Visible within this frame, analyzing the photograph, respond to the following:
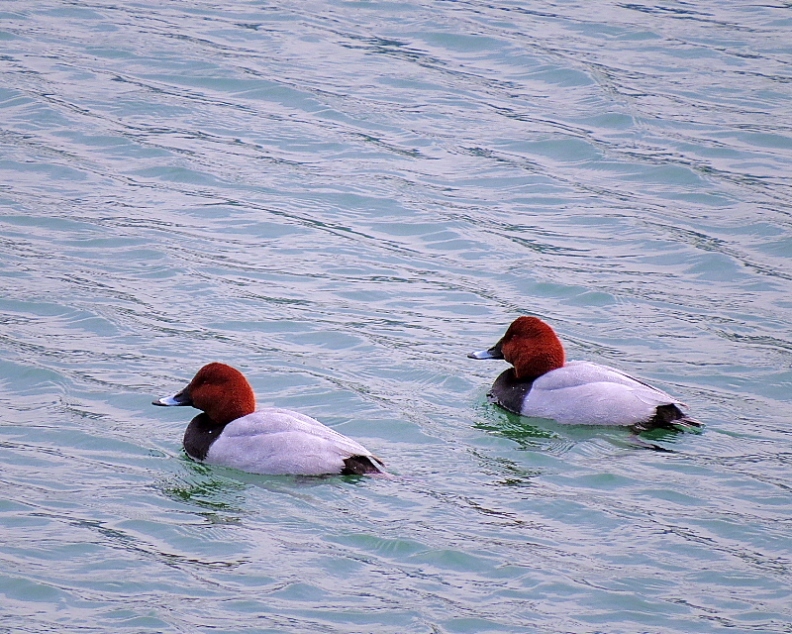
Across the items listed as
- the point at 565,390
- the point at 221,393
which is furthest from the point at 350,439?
the point at 565,390

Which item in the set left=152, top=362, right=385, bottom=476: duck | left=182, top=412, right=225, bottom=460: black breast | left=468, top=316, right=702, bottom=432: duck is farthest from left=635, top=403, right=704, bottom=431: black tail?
left=182, top=412, right=225, bottom=460: black breast

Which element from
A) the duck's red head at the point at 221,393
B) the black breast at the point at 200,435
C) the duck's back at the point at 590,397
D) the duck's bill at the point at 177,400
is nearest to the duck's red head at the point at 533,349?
the duck's back at the point at 590,397

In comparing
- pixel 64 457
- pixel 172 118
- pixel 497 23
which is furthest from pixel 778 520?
pixel 497 23

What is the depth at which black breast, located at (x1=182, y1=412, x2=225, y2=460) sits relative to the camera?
8031mm

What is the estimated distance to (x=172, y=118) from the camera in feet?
44.5

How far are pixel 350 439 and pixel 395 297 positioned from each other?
110 inches

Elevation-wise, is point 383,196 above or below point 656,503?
above

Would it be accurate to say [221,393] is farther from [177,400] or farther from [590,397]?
[590,397]

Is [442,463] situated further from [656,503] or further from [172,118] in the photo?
[172,118]

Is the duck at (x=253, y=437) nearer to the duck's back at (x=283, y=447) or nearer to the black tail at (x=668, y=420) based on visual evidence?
the duck's back at (x=283, y=447)

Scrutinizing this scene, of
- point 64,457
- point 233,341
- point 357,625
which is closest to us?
point 357,625

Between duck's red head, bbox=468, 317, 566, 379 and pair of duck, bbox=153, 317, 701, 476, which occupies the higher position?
duck's red head, bbox=468, 317, 566, 379

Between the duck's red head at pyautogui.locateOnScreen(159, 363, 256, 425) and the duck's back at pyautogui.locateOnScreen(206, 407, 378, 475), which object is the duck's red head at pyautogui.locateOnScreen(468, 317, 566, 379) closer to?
the duck's back at pyautogui.locateOnScreen(206, 407, 378, 475)

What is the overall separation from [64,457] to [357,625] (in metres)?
2.50
